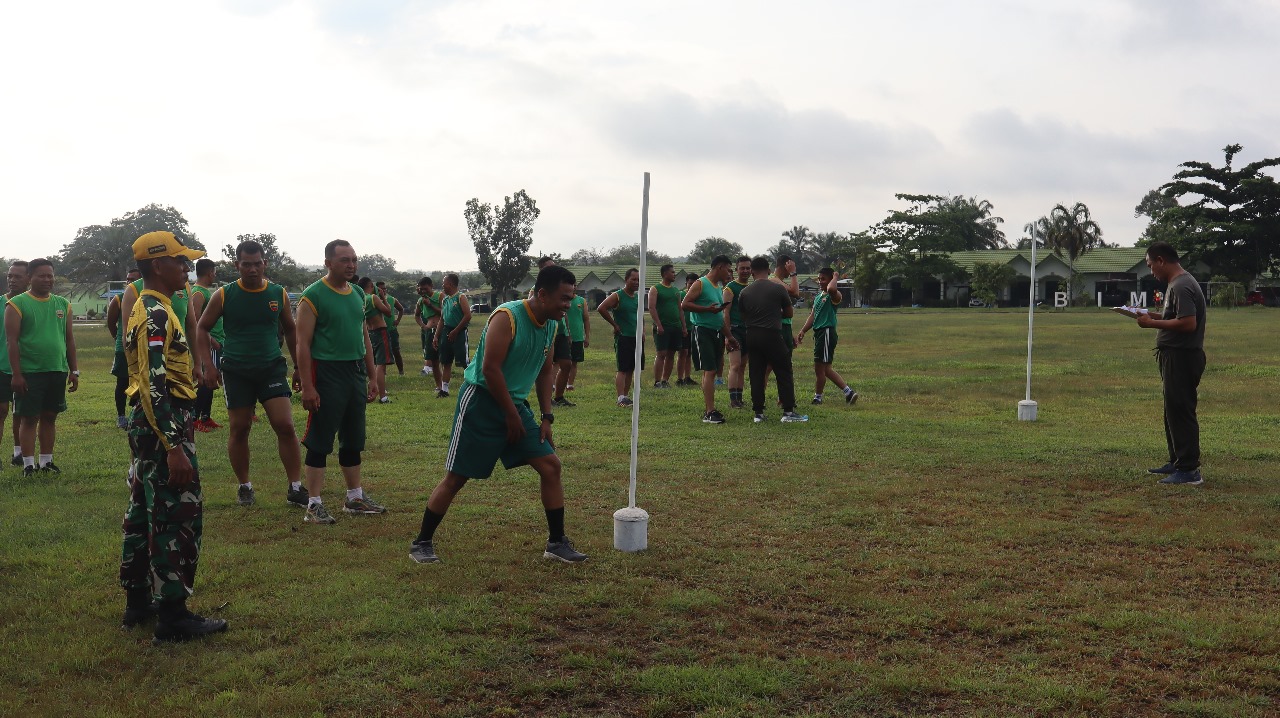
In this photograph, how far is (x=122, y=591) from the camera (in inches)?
215

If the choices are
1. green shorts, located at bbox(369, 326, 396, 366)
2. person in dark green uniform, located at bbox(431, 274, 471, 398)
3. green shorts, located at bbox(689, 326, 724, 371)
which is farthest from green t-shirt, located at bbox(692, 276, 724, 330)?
green shorts, located at bbox(369, 326, 396, 366)

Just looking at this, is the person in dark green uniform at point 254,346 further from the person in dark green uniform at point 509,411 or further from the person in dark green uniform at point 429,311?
the person in dark green uniform at point 429,311

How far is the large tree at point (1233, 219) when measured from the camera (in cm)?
6438

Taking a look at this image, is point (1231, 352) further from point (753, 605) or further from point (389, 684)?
point (389, 684)

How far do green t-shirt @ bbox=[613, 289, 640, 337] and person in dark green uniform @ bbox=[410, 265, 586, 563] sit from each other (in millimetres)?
8989

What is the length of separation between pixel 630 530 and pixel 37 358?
6.17 metres

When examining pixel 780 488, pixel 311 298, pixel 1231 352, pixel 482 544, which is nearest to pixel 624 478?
pixel 780 488

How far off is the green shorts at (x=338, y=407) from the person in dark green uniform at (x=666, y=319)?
797 cm

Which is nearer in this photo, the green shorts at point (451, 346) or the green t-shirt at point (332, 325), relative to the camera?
the green t-shirt at point (332, 325)

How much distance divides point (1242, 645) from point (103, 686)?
16.7 feet

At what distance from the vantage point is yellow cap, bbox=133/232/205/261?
470 centimetres

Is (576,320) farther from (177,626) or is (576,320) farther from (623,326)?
(177,626)

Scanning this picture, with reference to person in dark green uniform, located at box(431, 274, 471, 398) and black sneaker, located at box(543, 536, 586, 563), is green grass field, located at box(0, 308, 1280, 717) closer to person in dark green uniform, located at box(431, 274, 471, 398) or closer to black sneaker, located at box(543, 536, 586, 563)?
black sneaker, located at box(543, 536, 586, 563)

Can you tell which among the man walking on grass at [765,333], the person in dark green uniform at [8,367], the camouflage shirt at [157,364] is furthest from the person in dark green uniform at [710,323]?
the camouflage shirt at [157,364]
